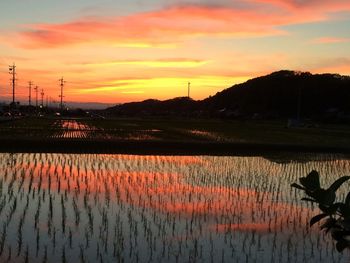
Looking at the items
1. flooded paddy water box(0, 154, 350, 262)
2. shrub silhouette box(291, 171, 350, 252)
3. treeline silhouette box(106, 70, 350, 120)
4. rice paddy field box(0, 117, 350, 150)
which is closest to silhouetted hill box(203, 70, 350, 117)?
treeline silhouette box(106, 70, 350, 120)

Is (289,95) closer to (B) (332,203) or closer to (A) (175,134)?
(A) (175,134)

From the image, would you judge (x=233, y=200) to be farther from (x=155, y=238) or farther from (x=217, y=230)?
(x=155, y=238)

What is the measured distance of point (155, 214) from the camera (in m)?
9.60

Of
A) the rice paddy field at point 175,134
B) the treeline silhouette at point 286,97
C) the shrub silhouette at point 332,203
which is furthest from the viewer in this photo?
the treeline silhouette at point 286,97

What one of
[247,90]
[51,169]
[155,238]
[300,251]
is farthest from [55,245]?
[247,90]

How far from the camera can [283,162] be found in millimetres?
20203

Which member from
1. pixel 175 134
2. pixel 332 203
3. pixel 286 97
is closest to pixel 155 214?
pixel 332 203

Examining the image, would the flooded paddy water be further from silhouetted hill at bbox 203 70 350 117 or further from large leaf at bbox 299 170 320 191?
silhouetted hill at bbox 203 70 350 117

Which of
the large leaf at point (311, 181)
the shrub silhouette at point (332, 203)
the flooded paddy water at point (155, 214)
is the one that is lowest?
the flooded paddy water at point (155, 214)

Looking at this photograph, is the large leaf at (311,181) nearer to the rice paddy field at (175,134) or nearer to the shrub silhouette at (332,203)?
the shrub silhouette at (332,203)

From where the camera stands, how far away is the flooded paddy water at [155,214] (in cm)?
705

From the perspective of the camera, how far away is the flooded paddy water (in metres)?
7.05

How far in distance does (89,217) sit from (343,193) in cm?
648

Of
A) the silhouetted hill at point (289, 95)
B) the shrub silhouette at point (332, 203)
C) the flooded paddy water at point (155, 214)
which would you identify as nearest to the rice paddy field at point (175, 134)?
the flooded paddy water at point (155, 214)
